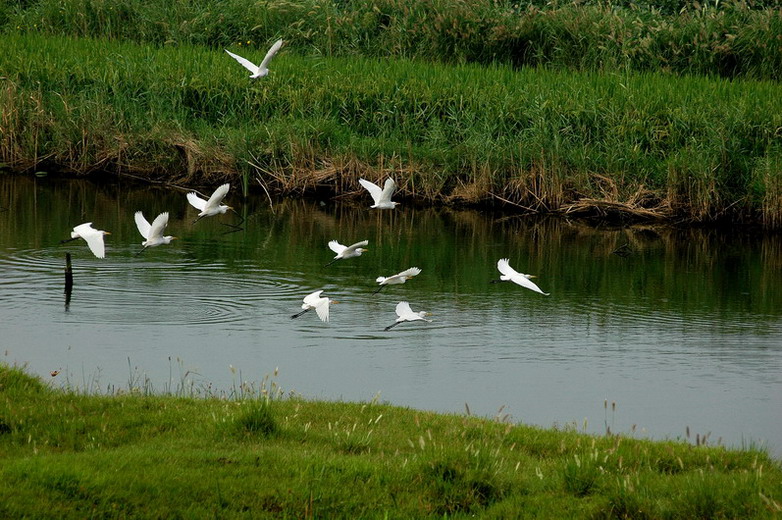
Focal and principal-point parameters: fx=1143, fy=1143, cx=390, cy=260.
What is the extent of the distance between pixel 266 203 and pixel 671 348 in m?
8.83

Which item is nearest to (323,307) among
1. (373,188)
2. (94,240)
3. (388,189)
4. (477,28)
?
(94,240)

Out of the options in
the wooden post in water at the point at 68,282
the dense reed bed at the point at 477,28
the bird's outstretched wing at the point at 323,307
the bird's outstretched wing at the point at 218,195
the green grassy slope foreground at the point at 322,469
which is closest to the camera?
the green grassy slope foreground at the point at 322,469

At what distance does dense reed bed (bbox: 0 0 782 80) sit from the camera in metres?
21.7

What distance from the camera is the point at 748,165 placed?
55.6ft

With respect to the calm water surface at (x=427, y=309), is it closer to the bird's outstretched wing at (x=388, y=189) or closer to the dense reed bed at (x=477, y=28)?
the bird's outstretched wing at (x=388, y=189)

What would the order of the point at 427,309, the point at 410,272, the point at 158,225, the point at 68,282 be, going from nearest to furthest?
the point at 410,272 < the point at 158,225 < the point at 68,282 < the point at 427,309

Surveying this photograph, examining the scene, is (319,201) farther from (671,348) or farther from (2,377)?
(2,377)

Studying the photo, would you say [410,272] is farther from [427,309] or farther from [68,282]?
[68,282]

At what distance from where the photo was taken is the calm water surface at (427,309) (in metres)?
9.30

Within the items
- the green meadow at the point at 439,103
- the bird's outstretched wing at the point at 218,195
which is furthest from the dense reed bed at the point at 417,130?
the bird's outstretched wing at the point at 218,195

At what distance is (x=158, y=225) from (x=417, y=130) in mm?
8969

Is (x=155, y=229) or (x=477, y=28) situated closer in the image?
(x=155, y=229)

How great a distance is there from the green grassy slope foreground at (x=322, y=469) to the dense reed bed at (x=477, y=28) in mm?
15971

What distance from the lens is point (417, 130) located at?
18.9 metres
